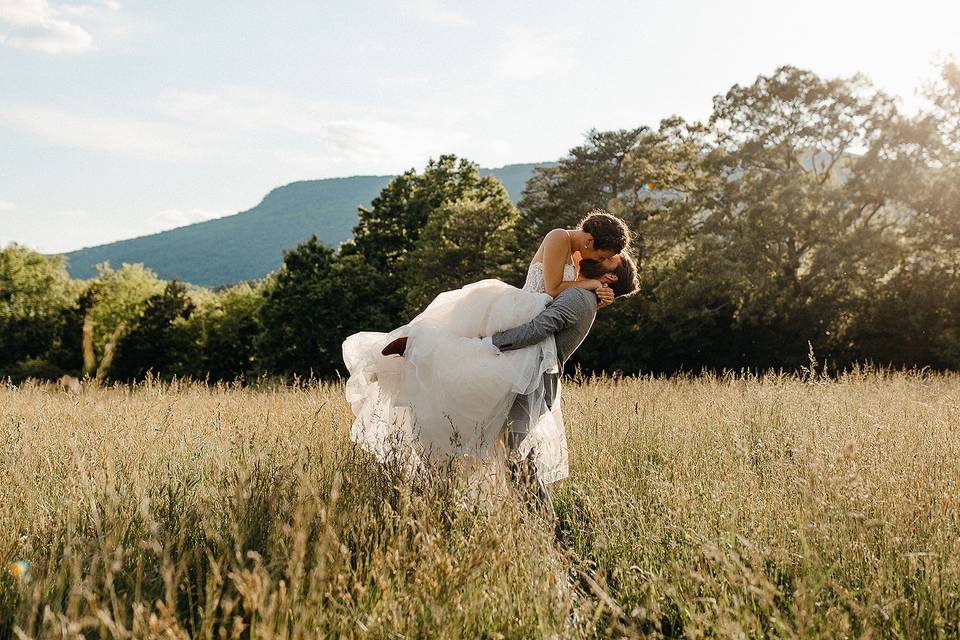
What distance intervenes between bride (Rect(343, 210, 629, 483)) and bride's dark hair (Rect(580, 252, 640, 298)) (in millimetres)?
47

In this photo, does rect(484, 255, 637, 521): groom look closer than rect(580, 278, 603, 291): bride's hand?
Yes

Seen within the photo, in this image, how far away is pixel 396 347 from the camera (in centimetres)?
371

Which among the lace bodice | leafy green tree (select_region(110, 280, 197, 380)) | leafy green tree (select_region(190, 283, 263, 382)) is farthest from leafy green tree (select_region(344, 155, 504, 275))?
the lace bodice

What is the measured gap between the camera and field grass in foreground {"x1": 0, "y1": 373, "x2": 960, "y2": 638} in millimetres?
2105

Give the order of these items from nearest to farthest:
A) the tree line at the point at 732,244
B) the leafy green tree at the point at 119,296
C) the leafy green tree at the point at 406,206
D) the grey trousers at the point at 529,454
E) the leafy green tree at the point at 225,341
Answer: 1. the grey trousers at the point at 529,454
2. the tree line at the point at 732,244
3. the leafy green tree at the point at 406,206
4. the leafy green tree at the point at 225,341
5. the leafy green tree at the point at 119,296

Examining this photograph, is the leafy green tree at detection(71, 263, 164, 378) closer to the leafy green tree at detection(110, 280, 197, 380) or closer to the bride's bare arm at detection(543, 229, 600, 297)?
the leafy green tree at detection(110, 280, 197, 380)

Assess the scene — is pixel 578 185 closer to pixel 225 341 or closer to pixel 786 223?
pixel 786 223

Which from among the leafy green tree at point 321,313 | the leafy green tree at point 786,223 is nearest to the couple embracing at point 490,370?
the leafy green tree at point 786,223

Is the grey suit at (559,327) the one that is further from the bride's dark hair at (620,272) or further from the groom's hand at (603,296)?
the bride's dark hair at (620,272)

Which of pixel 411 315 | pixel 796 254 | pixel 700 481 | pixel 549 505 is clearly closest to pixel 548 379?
pixel 549 505

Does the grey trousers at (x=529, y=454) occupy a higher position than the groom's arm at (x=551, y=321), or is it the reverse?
the groom's arm at (x=551, y=321)

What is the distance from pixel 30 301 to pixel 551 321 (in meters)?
64.1

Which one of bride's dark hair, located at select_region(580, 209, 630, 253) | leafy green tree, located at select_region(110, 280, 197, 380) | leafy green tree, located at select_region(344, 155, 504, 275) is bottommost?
leafy green tree, located at select_region(110, 280, 197, 380)

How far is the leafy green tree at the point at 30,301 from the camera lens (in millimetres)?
49500
